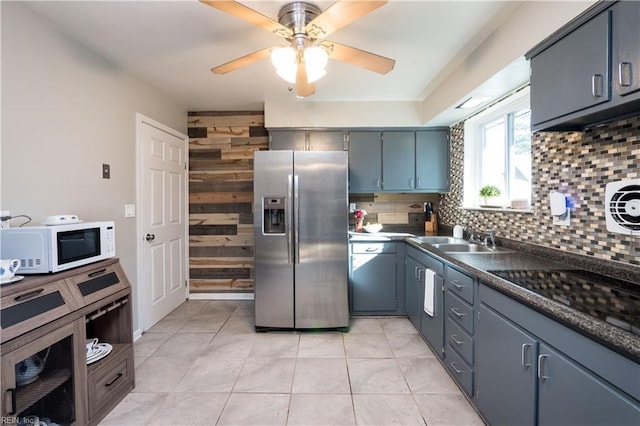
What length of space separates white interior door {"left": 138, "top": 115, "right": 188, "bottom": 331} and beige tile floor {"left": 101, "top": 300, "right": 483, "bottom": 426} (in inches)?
14.2

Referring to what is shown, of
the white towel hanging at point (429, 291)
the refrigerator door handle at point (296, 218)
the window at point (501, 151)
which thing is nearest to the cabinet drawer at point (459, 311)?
the white towel hanging at point (429, 291)

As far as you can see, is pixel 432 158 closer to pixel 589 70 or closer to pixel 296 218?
pixel 296 218

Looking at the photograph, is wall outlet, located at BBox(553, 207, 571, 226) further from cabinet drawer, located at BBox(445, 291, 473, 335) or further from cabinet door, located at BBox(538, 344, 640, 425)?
cabinet door, located at BBox(538, 344, 640, 425)

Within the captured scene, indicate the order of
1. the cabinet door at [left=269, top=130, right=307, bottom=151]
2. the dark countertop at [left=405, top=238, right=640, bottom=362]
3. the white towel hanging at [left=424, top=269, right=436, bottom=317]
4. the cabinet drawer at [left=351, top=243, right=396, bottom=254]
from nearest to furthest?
the dark countertop at [left=405, top=238, right=640, bottom=362] → the white towel hanging at [left=424, top=269, right=436, bottom=317] → the cabinet drawer at [left=351, top=243, right=396, bottom=254] → the cabinet door at [left=269, top=130, right=307, bottom=151]

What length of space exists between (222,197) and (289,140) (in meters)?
1.14

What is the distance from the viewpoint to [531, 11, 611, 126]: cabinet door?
119 cm

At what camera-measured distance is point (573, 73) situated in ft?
4.35

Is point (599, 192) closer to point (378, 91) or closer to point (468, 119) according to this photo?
point (468, 119)

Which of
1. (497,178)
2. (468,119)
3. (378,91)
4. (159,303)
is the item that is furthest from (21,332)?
(468,119)

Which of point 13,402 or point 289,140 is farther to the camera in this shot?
point 289,140

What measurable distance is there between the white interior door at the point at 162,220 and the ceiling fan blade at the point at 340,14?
2.08m

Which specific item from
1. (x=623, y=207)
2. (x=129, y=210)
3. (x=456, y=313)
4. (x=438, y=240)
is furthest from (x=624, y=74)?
(x=129, y=210)

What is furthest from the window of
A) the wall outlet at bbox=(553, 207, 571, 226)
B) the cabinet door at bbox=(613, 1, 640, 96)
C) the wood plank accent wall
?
the wood plank accent wall

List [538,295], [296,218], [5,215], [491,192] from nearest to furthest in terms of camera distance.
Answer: [538,295] < [5,215] < [491,192] < [296,218]
